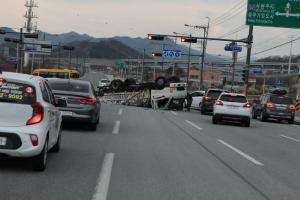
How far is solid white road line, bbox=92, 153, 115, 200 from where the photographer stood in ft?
25.6

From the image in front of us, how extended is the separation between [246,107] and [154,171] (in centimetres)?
1590

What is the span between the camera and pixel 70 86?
1725 cm

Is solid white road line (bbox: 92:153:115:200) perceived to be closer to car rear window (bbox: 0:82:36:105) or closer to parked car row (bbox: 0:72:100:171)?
parked car row (bbox: 0:72:100:171)

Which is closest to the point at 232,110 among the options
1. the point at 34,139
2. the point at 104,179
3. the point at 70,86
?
the point at 70,86

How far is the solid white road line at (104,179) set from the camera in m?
7.80

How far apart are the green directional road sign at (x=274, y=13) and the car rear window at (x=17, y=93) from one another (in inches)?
1154

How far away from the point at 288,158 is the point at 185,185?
564 centimetres

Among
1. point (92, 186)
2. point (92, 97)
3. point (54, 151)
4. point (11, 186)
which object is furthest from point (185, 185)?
point (92, 97)

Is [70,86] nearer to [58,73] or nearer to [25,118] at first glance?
[25,118]

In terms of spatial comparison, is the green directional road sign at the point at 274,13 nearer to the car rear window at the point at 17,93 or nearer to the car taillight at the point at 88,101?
the car taillight at the point at 88,101

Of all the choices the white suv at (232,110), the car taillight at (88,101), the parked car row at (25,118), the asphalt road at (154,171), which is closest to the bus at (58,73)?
the white suv at (232,110)

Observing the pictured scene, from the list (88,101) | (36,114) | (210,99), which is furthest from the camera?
(210,99)

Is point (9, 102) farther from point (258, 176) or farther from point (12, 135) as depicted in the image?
point (258, 176)

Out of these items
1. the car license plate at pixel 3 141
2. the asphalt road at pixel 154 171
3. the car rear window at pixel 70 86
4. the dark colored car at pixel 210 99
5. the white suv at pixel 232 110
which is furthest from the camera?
the dark colored car at pixel 210 99
